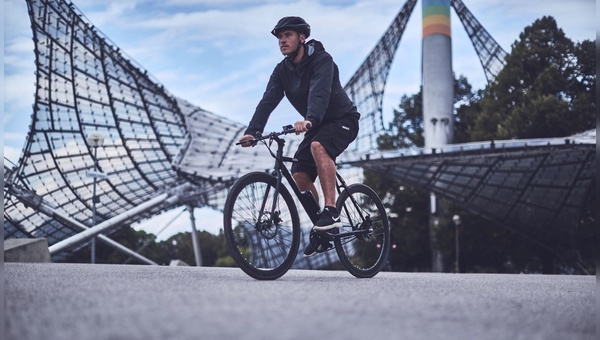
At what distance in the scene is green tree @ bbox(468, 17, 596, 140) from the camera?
3316 cm

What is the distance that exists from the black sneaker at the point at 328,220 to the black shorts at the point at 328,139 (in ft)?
1.39

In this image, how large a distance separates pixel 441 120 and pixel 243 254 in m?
40.5

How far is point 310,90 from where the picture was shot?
18.4 ft

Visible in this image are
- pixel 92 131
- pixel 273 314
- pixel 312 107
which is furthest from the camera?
pixel 92 131

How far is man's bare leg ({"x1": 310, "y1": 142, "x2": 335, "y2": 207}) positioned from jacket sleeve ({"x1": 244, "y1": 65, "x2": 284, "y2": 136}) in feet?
1.75

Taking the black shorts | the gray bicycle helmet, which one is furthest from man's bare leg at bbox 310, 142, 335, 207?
the gray bicycle helmet

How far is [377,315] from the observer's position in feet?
8.71

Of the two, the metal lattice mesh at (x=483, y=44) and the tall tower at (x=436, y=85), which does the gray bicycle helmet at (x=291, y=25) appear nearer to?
the tall tower at (x=436, y=85)

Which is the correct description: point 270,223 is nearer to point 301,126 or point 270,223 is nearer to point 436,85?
point 301,126

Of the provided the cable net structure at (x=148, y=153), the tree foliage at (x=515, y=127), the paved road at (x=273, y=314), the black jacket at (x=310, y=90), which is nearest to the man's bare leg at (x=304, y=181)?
the black jacket at (x=310, y=90)

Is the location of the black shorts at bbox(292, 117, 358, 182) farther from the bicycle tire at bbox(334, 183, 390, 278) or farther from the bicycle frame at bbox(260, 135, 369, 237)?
the bicycle tire at bbox(334, 183, 390, 278)

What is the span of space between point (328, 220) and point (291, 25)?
63.3 inches

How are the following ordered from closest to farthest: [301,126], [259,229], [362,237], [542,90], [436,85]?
[259,229], [301,126], [362,237], [542,90], [436,85]

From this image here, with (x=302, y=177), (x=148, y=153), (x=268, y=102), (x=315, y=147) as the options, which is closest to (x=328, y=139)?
(x=315, y=147)
